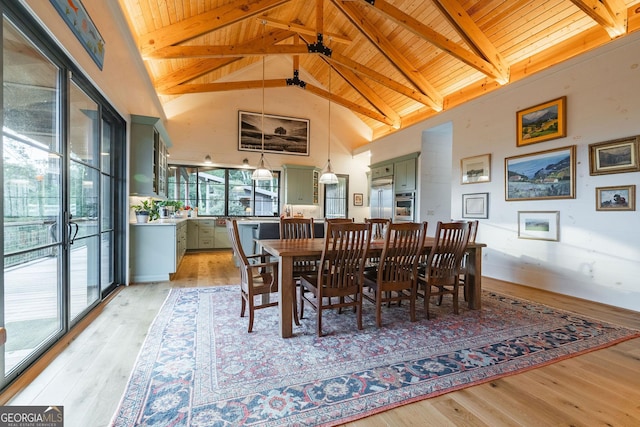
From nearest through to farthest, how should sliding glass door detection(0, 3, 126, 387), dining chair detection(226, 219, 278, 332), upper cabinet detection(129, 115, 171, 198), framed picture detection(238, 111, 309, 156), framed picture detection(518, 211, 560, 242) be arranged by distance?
sliding glass door detection(0, 3, 126, 387), dining chair detection(226, 219, 278, 332), framed picture detection(518, 211, 560, 242), upper cabinet detection(129, 115, 171, 198), framed picture detection(238, 111, 309, 156)

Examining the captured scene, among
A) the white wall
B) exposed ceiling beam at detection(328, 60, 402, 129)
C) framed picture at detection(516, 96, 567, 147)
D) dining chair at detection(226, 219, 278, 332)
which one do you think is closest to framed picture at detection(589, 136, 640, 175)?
the white wall

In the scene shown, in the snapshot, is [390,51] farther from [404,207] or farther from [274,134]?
[274,134]

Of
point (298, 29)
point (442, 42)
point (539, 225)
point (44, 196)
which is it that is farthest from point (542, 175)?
point (44, 196)

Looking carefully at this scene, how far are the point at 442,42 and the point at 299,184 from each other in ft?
15.8

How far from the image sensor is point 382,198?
7.62m

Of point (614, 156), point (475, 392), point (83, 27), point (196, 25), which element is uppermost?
point (196, 25)

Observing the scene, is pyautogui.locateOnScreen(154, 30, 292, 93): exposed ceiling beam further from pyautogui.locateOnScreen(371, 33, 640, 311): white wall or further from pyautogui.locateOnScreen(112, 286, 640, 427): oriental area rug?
pyautogui.locateOnScreen(112, 286, 640, 427): oriental area rug

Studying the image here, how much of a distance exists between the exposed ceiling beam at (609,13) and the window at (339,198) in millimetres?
6205

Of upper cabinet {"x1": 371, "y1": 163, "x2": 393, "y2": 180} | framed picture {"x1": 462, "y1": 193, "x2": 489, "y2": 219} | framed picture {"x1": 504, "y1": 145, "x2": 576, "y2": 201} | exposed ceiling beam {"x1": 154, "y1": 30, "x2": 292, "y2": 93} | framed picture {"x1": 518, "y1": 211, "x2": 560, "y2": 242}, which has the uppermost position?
exposed ceiling beam {"x1": 154, "y1": 30, "x2": 292, "y2": 93}

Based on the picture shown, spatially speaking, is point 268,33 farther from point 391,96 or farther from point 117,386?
point 117,386

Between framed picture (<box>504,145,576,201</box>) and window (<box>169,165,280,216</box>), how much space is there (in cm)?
577

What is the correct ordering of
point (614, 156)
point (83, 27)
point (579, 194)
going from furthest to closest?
point (579, 194)
point (614, 156)
point (83, 27)

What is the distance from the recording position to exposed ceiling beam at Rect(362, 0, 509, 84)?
4004mm

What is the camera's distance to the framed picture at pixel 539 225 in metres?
3.79
